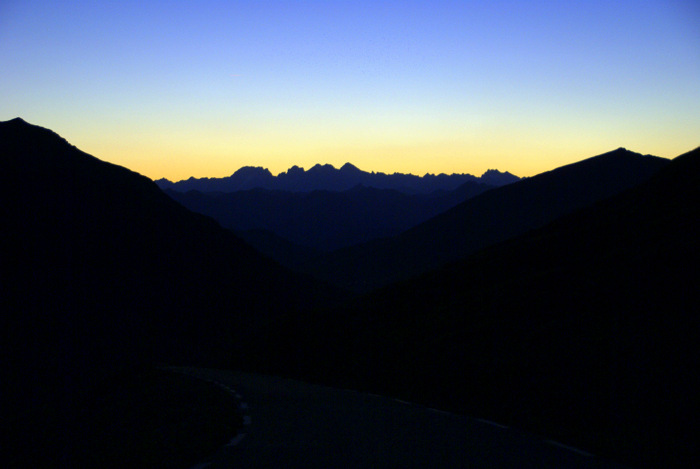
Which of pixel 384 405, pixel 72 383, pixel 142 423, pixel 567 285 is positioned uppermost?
pixel 567 285

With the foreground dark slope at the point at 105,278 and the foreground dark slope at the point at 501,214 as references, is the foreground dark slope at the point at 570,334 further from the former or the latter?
the foreground dark slope at the point at 501,214

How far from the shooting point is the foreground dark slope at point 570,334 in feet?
42.4

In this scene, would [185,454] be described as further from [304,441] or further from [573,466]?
[573,466]

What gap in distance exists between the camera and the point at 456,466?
8.48 metres

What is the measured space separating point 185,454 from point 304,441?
2.08 m

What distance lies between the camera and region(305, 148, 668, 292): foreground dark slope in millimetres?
157375

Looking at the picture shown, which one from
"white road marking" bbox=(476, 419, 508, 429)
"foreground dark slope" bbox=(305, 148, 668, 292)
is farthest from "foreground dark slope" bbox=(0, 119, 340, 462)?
"foreground dark slope" bbox=(305, 148, 668, 292)

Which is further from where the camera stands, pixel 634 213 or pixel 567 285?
pixel 634 213

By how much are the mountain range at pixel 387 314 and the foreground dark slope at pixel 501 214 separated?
170 ft

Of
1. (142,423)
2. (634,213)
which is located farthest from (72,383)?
(634,213)

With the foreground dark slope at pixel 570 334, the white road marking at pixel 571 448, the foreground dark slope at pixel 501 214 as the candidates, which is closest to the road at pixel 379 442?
the white road marking at pixel 571 448

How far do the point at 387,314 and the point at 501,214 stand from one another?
136434mm

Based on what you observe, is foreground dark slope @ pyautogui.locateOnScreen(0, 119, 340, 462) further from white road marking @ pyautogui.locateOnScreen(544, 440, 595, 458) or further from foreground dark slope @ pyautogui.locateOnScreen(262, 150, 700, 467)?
white road marking @ pyautogui.locateOnScreen(544, 440, 595, 458)

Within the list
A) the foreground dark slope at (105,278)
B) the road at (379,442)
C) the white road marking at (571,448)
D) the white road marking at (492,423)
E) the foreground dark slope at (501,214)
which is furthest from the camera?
the foreground dark slope at (501,214)
